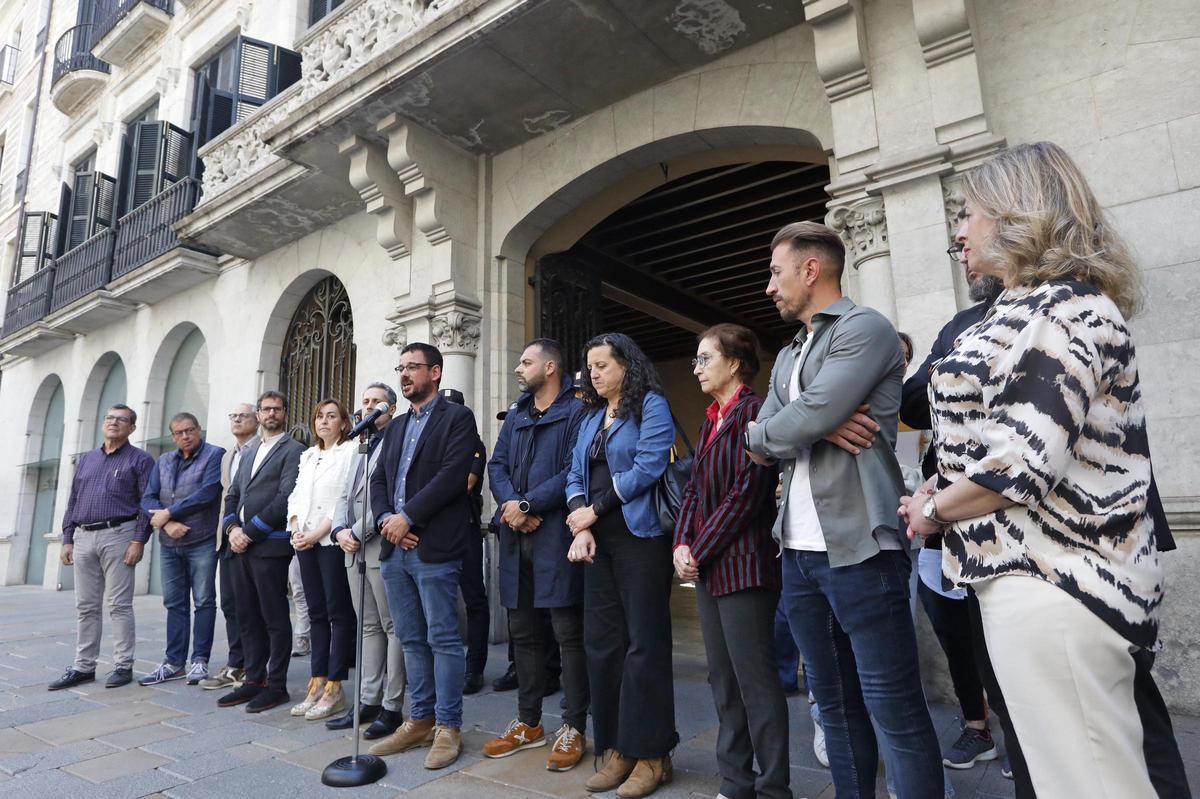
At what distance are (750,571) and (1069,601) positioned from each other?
129cm

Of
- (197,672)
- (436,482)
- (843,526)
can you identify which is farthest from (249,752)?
(843,526)

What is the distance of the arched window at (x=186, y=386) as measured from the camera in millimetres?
11617

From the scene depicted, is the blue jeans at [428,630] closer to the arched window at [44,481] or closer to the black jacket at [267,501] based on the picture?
the black jacket at [267,501]

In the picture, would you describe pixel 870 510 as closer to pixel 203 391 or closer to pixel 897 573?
pixel 897 573

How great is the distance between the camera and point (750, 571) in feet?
8.38

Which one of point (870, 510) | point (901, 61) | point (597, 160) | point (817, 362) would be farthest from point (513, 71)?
point (870, 510)

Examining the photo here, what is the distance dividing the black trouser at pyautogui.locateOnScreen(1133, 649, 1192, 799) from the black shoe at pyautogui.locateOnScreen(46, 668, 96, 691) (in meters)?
6.57

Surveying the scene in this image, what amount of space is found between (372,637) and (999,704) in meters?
3.32

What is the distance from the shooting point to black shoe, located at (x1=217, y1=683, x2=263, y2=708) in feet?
14.9

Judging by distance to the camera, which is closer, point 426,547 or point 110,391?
point 426,547

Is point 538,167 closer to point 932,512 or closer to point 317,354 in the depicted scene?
point 317,354

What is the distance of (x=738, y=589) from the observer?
256 centimetres

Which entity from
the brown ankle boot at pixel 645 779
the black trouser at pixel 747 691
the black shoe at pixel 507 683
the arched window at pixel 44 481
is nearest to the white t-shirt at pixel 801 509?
the black trouser at pixel 747 691

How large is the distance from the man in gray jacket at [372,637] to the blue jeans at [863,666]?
2.40 m
